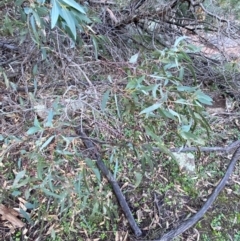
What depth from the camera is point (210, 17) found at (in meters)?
1.91

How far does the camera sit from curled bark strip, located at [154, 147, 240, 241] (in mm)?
1433

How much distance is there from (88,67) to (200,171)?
33.3 inches

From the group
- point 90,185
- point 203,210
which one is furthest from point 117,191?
point 203,210

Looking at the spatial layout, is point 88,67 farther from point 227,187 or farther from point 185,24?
point 227,187

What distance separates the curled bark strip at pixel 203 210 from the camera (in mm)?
1433

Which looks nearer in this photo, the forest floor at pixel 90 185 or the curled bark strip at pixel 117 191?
the forest floor at pixel 90 185

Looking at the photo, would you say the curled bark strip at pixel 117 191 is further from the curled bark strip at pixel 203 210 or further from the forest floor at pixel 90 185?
the curled bark strip at pixel 203 210

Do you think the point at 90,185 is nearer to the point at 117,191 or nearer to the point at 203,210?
the point at 117,191

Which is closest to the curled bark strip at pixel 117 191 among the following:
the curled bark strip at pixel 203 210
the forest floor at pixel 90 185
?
the forest floor at pixel 90 185

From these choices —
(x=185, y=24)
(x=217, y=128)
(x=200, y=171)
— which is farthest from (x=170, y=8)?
(x=200, y=171)

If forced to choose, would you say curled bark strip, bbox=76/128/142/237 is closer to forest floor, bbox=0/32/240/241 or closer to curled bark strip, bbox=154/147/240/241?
forest floor, bbox=0/32/240/241

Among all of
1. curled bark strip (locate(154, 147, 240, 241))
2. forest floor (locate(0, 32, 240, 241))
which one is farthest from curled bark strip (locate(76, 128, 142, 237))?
curled bark strip (locate(154, 147, 240, 241))

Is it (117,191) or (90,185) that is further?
(117,191)

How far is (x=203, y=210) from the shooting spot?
5.04 ft
